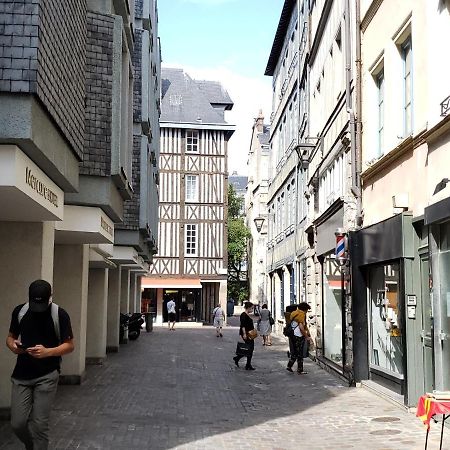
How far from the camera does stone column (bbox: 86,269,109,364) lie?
16.7m

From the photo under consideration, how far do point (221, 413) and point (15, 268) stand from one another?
11.7 ft

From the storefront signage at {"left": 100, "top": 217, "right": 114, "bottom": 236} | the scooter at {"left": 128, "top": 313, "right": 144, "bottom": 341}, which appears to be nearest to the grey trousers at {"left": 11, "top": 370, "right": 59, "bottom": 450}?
A: the storefront signage at {"left": 100, "top": 217, "right": 114, "bottom": 236}

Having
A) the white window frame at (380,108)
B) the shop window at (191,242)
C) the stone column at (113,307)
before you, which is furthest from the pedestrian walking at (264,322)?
the shop window at (191,242)

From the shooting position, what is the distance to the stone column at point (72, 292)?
41.5 ft

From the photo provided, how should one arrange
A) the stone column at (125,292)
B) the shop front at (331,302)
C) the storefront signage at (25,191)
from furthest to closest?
1. the stone column at (125,292)
2. the shop front at (331,302)
3. the storefront signage at (25,191)

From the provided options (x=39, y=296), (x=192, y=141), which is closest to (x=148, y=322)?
(x=192, y=141)

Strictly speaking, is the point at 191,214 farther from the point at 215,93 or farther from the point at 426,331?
the point at 426,331

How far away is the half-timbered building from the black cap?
116 feet

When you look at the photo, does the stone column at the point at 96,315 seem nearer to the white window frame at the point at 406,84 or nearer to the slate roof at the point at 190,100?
the white window frame at the point at 406,84

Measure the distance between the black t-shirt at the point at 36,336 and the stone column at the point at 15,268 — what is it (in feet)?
10.9

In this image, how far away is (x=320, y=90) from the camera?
19094 mm

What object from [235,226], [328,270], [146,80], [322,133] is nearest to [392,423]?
[328,270]

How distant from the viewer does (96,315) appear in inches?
663

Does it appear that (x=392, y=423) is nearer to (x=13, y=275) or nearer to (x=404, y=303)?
(x=404, y=303)
